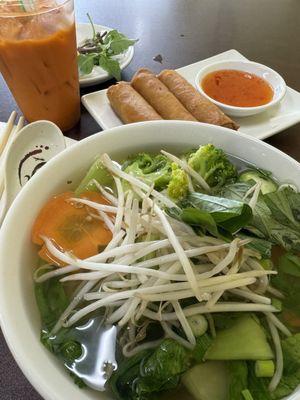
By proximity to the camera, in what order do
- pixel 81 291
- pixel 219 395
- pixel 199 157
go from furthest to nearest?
pixel 199 157 → pixel 81 291 → pixel 219 395

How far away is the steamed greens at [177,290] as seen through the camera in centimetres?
74

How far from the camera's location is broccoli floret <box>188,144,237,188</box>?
39.3 inches

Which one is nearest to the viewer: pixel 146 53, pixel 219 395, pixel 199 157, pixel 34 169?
pixel 219 395

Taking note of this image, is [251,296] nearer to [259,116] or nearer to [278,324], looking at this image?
[278,324]

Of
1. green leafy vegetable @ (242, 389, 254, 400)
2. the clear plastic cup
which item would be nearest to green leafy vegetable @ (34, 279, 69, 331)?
green leafy vegetable @ (242, 389, 254, 400)

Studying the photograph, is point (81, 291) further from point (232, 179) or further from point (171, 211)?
point (232, 179)

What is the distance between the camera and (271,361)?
750 mm

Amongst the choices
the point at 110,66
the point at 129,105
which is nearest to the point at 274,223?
the point at 129,105

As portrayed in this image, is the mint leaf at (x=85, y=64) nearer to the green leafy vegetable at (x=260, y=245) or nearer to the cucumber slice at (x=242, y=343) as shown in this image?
the green leafy vegetable at (x=260, y=245)

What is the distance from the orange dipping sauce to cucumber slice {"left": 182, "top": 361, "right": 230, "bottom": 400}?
1070 mm

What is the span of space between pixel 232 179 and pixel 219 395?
53cm

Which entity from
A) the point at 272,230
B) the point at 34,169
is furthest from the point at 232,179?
the point at 34,169

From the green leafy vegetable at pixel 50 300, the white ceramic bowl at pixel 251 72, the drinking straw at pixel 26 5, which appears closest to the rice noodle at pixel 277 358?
the green leafy vegetable at pixel 50 300

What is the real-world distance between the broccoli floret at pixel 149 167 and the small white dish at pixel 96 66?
66cm
